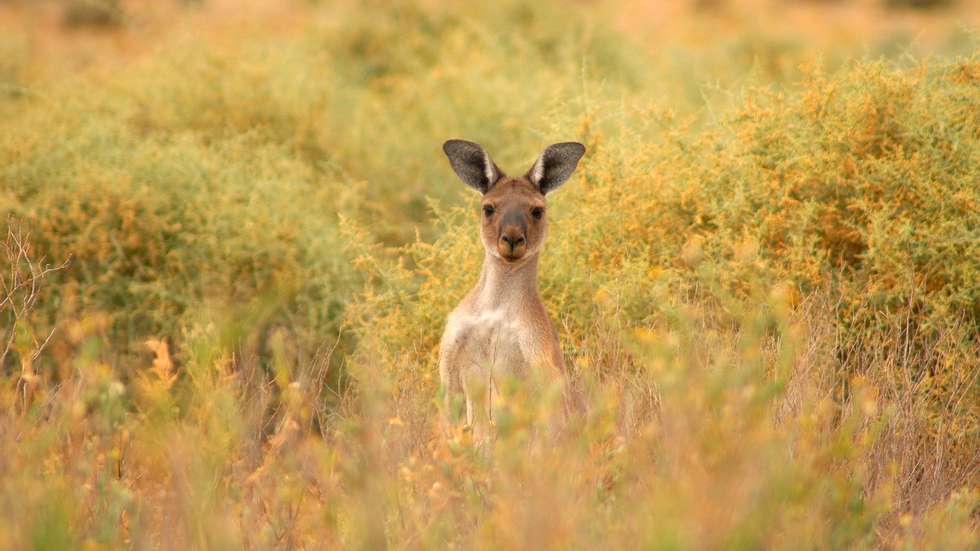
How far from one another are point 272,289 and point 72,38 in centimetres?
2235

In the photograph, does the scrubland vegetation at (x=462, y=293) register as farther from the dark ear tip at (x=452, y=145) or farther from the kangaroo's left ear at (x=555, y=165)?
the dark ear tip at (x=452, y=145)

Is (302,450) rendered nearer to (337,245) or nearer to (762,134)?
(762,134)

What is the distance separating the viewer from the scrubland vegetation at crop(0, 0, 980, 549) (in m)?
3.76

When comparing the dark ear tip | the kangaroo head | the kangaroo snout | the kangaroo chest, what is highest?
the dark ear tip

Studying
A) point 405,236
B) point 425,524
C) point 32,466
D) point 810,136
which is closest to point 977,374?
point 810,136

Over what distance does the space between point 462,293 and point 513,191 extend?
1.40m

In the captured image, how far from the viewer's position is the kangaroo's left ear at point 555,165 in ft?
21.7

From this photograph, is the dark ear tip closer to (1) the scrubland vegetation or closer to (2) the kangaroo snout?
(2) the kangaroo snout

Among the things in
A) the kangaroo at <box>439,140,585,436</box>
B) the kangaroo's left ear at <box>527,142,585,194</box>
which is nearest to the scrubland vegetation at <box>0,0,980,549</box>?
the kangaroo at <box>439,140,585,436</box>

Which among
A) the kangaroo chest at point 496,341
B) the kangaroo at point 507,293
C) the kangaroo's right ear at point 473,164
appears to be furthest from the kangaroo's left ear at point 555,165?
the kangaroo chest at point 496,341

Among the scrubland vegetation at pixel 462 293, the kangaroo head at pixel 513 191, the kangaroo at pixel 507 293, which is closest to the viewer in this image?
the scrubland vegetation at pixel 462 293

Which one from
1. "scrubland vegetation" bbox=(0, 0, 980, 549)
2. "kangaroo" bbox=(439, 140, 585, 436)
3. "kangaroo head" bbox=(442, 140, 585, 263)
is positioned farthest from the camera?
"kangaroo head" bbox=(442, 140, 585, 263)

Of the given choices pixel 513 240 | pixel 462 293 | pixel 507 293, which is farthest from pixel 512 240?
pixel 462 293

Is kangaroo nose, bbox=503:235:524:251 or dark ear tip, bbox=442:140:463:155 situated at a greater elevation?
dark ear tip, bbox=442:140:463:155
